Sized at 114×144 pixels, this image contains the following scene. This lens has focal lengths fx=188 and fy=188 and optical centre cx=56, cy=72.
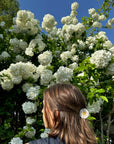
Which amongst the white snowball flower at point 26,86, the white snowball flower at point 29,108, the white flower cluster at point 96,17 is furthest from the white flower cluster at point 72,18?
the white snowball flower at point 29,108

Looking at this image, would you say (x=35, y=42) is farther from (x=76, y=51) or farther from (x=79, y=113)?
(x=79, y=113)

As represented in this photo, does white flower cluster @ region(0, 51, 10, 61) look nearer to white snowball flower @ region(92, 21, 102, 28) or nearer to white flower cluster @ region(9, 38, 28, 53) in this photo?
white flower cluster @ region(9, 38, 28, 53)

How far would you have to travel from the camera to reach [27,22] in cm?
348

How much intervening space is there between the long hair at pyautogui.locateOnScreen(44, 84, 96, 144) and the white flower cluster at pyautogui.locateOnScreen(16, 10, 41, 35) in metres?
2.47

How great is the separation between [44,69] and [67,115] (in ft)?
5.58

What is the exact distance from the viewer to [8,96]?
10.2 feet

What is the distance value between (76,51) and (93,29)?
138cm

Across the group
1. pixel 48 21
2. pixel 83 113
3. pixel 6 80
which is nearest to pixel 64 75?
pixel 6 80

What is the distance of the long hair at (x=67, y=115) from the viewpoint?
1.20 m

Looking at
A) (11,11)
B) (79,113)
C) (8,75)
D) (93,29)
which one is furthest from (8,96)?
(11,11)

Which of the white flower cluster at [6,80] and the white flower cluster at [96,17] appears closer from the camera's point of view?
the white flower cluster at [6,80]

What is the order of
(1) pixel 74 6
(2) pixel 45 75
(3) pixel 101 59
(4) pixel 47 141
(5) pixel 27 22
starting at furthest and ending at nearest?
(1) pixel 74 6 < (5) pixel 27 22 < (2) pixel 45 75 < (3) pixel 101 59 < (4) pixel 47 141

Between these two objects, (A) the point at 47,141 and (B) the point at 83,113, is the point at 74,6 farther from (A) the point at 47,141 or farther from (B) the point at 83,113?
(A) the point at 47,141

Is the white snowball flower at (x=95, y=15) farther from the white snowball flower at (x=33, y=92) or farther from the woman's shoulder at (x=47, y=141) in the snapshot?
the woman's shoulder at (x=47, y=141)
